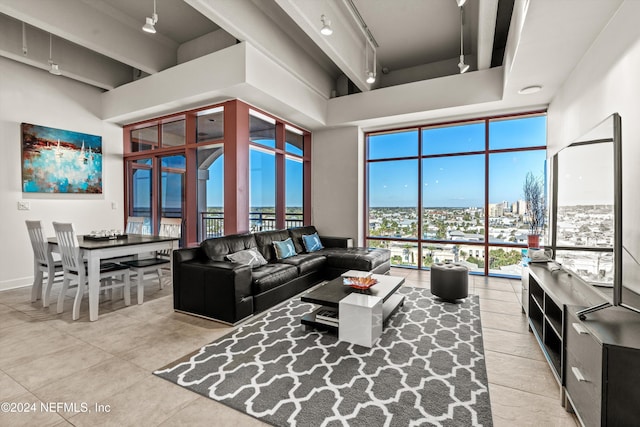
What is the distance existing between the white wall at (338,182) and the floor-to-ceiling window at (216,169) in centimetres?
36

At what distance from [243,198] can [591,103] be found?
13.8 ft

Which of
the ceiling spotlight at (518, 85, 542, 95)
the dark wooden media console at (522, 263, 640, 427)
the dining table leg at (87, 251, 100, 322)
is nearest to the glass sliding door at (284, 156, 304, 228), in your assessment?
the dining table leg at (87, 251, 100, 322)

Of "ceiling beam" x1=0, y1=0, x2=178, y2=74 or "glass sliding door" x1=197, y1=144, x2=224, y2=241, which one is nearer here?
"ceiling beam" x1=0, y1=0, x2=178, y2=74

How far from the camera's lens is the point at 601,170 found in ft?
6.20

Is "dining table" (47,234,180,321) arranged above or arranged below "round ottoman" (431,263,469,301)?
above

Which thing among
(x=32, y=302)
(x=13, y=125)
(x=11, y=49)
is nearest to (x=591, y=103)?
(x=32, y=302)

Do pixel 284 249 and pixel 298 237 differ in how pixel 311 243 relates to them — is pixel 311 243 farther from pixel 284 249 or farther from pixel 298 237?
pixel 284 249

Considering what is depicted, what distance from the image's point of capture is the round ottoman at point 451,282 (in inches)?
149

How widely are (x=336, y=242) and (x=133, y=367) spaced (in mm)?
3966

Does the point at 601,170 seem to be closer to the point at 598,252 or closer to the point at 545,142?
the point at 598,252

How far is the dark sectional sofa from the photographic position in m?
3.18

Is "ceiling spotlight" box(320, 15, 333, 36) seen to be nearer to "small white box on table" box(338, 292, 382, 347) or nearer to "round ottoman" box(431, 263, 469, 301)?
"small white box on table" box(338, 292, 382, 347)

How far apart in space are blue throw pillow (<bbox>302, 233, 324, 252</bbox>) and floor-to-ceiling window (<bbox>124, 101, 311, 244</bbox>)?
654 millimetres

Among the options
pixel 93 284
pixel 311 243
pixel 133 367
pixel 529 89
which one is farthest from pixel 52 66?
pixel 529 89
